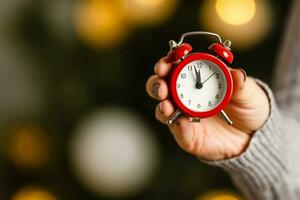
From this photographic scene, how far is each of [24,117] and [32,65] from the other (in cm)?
20

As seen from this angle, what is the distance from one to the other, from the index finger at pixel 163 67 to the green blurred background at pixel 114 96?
1.99 feet

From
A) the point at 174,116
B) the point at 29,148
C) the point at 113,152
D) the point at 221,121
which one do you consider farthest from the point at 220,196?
the point at 174,116

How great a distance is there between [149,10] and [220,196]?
0.44m

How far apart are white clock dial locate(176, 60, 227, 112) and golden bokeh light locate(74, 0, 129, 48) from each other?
0.71 m

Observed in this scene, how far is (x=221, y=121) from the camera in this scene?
682 mm

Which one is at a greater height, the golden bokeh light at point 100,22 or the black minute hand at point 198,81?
the golden bokeh light at point 100,22

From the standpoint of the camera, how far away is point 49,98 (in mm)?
1686

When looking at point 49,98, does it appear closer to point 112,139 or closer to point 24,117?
point 24,117

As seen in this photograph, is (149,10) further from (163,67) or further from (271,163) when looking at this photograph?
(163,67)

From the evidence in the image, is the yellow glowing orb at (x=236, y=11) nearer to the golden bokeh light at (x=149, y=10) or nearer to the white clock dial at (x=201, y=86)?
the golden bokeh light at (x=149, y=10)

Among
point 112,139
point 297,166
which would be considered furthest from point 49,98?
point 297,166

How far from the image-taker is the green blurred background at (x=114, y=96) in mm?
1245

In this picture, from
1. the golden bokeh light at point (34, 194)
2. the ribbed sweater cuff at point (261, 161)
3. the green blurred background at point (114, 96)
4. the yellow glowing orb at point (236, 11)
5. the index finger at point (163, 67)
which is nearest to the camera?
the index finger at point (163, 67)

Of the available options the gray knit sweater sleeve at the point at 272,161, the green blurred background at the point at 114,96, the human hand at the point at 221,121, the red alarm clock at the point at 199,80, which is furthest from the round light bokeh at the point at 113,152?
the red alarm clock at the point at 199,80
